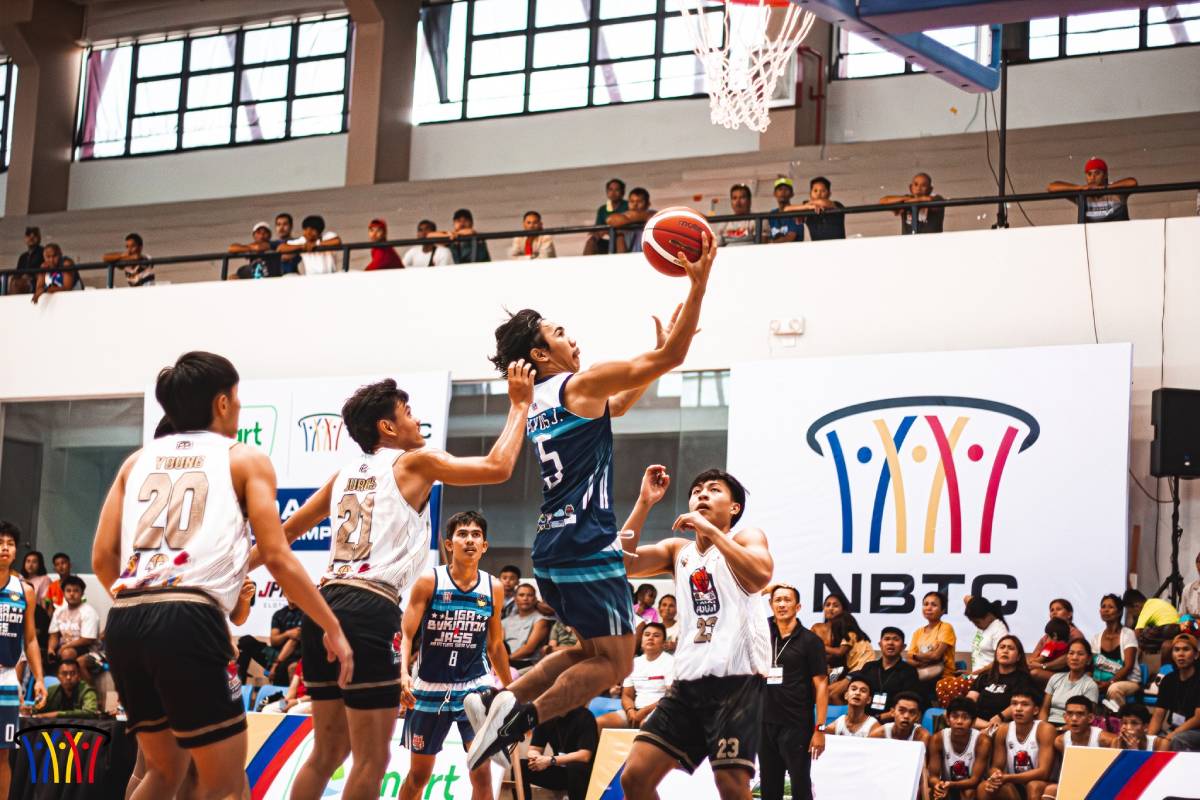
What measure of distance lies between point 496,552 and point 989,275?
5775 mm

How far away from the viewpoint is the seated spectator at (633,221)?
49.6 ft

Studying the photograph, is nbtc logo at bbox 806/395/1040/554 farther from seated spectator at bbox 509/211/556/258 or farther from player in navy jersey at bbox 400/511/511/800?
player in navy jersey at bbox 400/511/511/800

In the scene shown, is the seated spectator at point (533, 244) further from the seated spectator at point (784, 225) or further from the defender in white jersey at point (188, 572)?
the defender in white jersey at point (188, 572)

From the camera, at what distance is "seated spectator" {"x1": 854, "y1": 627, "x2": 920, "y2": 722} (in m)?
11.2

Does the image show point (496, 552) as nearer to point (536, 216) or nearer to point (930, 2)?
point (536, 216)

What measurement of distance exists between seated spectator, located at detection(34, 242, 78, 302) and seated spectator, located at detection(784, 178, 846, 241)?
29.5ft

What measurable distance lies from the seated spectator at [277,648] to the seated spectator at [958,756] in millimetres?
6040

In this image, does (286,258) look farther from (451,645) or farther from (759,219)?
(451,645)

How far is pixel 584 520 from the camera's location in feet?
19.5

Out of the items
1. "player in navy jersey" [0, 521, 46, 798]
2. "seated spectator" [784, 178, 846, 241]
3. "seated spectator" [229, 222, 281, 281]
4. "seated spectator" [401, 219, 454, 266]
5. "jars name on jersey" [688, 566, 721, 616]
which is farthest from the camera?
"seated spectator" [229, 222, 281, 281]

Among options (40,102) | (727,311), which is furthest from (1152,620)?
(40,102)

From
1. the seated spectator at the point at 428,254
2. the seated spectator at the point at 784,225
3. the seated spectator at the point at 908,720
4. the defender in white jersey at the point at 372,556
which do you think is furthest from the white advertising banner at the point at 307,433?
the defender in white jersey at the point at 372,556

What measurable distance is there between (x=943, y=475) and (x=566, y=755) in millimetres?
4329

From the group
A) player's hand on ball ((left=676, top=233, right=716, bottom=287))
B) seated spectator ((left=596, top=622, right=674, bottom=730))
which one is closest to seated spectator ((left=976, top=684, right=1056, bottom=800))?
seated spectator ((left=596, top=622, right=674, bottom=730))
